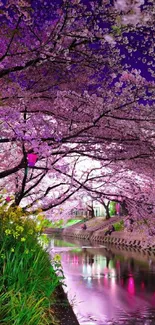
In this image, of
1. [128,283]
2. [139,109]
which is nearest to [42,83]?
[139,109]

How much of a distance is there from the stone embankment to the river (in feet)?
12.1

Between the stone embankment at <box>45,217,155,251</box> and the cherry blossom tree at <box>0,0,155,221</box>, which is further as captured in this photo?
the stone embankment at <box>45,217,155,251</box>

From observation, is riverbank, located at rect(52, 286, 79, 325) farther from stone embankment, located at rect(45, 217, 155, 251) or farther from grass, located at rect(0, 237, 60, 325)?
stone embankment, located at rect(45, 217, 155, 251)

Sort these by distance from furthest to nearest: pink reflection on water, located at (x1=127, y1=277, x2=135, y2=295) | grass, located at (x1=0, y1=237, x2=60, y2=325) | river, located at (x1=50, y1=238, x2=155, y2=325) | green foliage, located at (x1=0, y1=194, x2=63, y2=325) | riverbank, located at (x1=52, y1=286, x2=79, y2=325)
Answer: pink reflection on water, located at (x1=127, y1=277, x2=135, y2=295), river, located at (x1=50, y1=238, x2=155, y2=325), riverbank, located at (x1=52, y1=286, x2=79, y2=325), green foliage, located at (x1=0, y1=194, x2=63, y2=325), grass, located at (x1=0, y1=237, x2=60, y2=325)

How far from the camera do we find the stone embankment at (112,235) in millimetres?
40662

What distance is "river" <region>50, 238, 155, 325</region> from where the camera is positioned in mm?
12656

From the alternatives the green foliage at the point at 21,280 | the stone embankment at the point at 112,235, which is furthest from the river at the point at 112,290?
the green foliage at the point at 21,280

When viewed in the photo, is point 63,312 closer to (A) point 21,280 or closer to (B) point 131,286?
(A) point 21,280

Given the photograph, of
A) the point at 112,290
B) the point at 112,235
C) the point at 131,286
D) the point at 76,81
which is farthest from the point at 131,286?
the point at 112,235

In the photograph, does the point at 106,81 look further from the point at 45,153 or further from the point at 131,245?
the point at 131,245

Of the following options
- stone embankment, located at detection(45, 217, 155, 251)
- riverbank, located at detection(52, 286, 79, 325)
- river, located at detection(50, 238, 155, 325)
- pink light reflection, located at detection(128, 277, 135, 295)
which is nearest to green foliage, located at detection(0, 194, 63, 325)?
riverbank, located at detection(52, 286, 79, 325)

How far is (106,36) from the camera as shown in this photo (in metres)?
6.82

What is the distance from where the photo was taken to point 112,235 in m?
54.6

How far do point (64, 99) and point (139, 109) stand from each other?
163 cm
